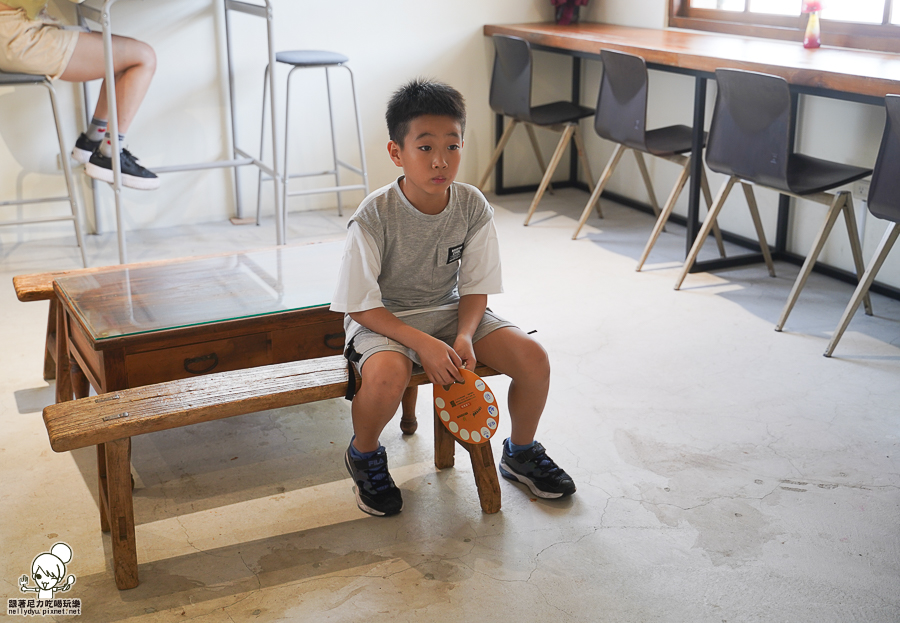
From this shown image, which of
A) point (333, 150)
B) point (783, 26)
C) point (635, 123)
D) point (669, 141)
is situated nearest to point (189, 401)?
point (635, 123)

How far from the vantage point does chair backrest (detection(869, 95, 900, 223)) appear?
2.52m

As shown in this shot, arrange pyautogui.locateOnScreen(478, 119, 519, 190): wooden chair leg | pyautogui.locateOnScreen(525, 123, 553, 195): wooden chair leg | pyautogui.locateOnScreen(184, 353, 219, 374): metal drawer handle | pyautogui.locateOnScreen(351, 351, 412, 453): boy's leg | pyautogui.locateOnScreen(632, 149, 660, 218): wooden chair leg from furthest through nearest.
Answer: pyautogui.locateOnScreen(525, 123, 553, 195): wooden chair leg, pyautogui.locateOnScreen(478, 119, 519, 190): wooden chair leg, pyautogui.locateOnScreen(632, 149, 660, 218): wooden chair leg, pyautogui.locateOnScreen(184, 353, 219, 374): metal drawer handle, pyautogui.locateOnScreen(351, 351, 412, 453): boy's leg

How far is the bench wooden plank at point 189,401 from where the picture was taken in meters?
1.62

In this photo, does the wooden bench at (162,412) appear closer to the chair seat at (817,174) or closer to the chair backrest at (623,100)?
the chair seat at (817,174)

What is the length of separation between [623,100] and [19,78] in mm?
2348

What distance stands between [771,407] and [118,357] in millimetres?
1692

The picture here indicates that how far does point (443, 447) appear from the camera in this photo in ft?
6.88

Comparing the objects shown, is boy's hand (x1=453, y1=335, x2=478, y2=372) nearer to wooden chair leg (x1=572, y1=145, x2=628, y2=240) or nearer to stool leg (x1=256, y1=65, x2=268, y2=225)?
wooden chair leg (x1=572, y1=145, x2=628, y2=240)

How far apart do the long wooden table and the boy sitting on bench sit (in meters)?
1.49

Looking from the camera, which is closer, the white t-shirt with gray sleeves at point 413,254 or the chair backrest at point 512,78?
the white t-shirt with gray sleeves at point 413,254

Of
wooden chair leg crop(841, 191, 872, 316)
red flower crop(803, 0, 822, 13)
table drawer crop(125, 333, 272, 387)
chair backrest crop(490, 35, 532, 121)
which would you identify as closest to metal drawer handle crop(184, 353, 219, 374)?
table drawer crop(125, 333, 272, 387)

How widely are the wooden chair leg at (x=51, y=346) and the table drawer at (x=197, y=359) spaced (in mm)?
521

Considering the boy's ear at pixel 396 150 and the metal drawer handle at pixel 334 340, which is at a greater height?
the boy's ear at pixel 396 150

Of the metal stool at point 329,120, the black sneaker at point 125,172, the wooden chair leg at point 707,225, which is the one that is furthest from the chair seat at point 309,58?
the wooden chair leg at point 707,225
